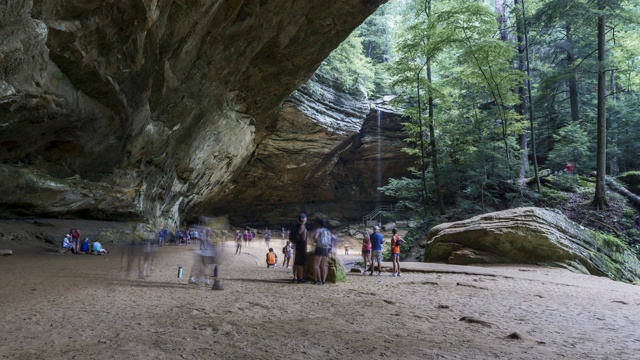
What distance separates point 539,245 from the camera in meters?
11.2

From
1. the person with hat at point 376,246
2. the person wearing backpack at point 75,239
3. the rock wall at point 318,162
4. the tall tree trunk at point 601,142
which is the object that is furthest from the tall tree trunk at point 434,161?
the person wearing backpack at point 75,239

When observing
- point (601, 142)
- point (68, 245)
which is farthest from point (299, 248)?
point (601, 142)

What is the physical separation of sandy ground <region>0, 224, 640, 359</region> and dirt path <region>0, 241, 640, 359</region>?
0.02 meters

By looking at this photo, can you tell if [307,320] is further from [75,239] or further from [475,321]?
[75,239]

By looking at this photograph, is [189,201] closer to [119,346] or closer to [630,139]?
[119,346]

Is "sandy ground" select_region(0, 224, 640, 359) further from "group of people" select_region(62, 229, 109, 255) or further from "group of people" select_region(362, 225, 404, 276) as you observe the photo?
"group of people" select_region(62, 229, 109, 255)

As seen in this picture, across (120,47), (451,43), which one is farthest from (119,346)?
(451,43)

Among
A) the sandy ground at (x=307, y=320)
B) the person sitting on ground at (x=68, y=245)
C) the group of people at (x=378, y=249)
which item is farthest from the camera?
the person sitting on ground at (x=68, y=245)

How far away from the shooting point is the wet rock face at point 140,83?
8.08 m

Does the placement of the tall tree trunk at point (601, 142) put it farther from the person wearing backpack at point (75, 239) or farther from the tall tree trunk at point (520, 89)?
the person wearing backpack at point (75, 239)

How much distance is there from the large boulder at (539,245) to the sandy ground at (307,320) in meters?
3.49

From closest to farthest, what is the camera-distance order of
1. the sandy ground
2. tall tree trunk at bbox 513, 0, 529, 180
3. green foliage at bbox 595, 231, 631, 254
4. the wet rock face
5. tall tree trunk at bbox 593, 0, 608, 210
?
1. the sandy ground
2. the wet rock face
3. green foliage at bbox 595, 231, 631, 254
4. tall tree trunk at bbox 593, 0, 608, 210
5. tall tree trunk at bbox 513, 0, 529, 180

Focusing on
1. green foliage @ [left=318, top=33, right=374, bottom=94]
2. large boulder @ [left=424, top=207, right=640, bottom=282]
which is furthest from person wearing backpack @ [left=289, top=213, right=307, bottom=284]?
green foliage @ [left=318, top=33, right=374, bottom=94]

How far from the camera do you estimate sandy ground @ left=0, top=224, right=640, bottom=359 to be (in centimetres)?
320
